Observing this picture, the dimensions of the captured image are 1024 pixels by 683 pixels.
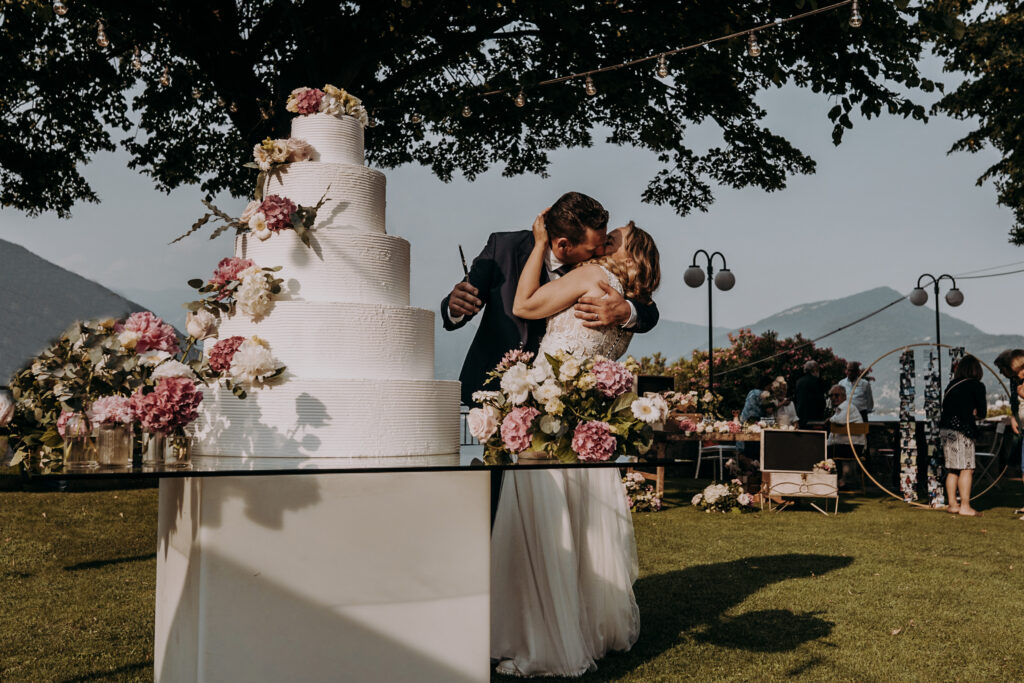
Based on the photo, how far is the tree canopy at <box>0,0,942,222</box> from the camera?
10.4 metres

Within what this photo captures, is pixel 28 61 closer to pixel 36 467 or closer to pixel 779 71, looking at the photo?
pixel 779 71

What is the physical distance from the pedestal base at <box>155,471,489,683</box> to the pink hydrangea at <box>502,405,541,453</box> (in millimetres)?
178

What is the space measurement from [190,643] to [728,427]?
10547 mm

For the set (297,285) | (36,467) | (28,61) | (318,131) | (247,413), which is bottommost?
(36,467)

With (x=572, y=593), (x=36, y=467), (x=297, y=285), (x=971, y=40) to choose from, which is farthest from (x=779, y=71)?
(x=971, y=40)

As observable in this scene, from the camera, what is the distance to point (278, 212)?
3.35 meters

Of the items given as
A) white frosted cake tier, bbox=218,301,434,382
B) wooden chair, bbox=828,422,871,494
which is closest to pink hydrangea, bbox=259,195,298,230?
white frosted cake tier, bbox=218,301,434,382

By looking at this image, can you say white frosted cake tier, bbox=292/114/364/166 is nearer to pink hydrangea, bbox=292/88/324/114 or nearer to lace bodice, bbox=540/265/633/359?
pink hydrangea, bbox=292/88/324/114

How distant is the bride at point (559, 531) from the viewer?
15.0 ft

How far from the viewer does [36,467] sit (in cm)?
315

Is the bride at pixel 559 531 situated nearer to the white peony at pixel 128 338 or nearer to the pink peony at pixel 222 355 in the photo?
the pink peony at pixel 222 355

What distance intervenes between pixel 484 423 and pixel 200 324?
1.19 m

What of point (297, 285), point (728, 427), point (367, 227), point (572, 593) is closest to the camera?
point (297, 285)

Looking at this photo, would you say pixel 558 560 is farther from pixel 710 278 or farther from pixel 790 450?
pixel 710 278
